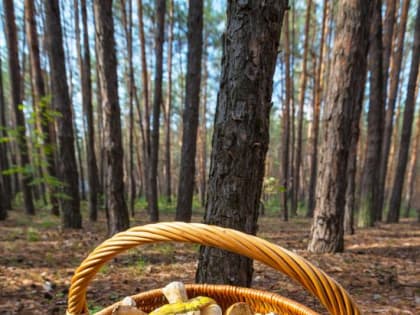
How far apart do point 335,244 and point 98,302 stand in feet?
11.7

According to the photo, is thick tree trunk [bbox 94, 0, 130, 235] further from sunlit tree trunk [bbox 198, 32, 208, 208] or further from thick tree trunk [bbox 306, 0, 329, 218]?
sunlit tree trunk [bbox 198, 32, 208, 208]

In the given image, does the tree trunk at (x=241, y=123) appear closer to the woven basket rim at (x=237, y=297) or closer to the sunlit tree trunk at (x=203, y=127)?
the woven basket rim at (x=237, y=297)

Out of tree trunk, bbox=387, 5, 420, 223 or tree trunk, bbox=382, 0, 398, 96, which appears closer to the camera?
tree trunk, bbox=382, 0, 398, 96

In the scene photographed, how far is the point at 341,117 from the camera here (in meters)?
4.07

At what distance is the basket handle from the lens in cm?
87

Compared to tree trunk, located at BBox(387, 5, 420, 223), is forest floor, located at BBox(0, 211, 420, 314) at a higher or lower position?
lower

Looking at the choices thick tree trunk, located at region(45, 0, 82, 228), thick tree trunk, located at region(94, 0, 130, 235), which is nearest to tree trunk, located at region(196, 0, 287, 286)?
thick tree trunk, located at region(94, 0, 130, 235)

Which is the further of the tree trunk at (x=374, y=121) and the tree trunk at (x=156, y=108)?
the tree trunk at (x=156, y=108)

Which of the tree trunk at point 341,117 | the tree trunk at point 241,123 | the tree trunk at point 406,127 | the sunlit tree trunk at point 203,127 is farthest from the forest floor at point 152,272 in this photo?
the sunlit tree trunk at point 203,127

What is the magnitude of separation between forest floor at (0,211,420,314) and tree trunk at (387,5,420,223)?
474 cm

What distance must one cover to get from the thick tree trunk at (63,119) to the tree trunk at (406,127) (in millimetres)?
10512

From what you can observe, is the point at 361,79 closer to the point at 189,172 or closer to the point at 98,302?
the point at 189,172

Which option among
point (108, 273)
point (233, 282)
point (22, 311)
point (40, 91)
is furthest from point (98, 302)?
point (40, 91)

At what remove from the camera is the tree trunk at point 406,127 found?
8797 mm
